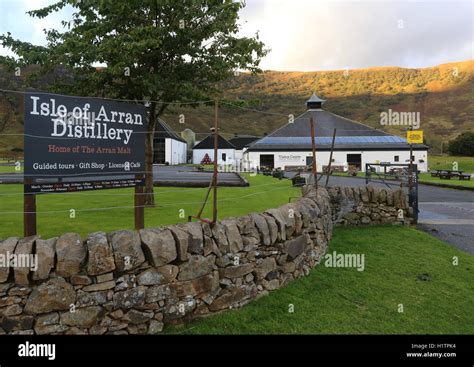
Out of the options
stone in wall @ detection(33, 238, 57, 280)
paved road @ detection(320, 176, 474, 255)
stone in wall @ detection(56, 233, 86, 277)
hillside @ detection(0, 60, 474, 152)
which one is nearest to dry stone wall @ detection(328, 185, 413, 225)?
paved road @ detection(320, 176, 474, 255)

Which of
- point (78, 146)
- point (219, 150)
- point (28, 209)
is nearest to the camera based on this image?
point (28, 209)

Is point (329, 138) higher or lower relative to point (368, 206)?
higher

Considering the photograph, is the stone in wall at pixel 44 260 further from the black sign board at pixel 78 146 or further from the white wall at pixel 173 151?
the white wall at pixel 173 151

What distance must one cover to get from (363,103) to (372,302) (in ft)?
528

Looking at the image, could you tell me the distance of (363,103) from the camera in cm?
15112

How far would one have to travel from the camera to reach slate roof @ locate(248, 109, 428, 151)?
52344 mm

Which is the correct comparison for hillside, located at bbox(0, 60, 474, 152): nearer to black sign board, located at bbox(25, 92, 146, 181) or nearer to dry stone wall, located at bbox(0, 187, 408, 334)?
black sign board, located at bbox(25, 92, 146, 181)

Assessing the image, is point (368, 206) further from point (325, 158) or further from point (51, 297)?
point (325, 158)

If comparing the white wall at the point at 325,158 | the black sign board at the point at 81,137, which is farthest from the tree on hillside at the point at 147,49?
the white wall at the point at 325,158

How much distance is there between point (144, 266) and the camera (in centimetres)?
420

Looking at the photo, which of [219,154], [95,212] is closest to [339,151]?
[219,154]

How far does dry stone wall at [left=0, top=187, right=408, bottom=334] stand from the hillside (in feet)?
297

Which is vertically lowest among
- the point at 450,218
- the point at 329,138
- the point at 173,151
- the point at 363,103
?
the point at 450,218
